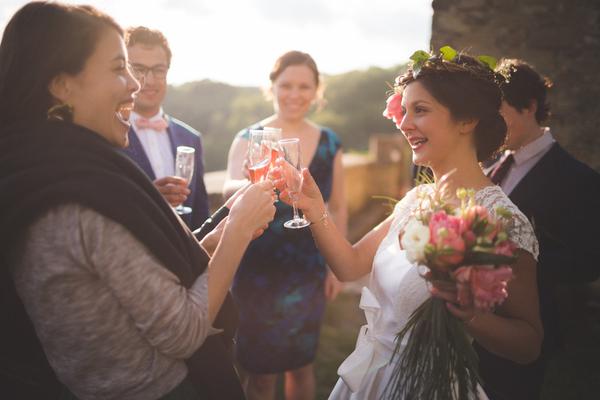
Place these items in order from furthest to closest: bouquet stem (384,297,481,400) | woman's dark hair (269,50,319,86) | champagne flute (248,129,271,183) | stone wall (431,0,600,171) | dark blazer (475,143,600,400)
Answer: stone wall (431,0,600,171) → woman's dark hair (269,50,319,86) → dark blazer (475,143,600,400) → champagne flute (248,129,271,183) → bouquet stem (384,297,481,400)

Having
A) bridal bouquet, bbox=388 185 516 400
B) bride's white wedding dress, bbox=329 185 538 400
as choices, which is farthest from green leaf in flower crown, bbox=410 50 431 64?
bridal bouquet, bbox=388 185 516 400

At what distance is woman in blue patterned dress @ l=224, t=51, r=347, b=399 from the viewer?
3547 mm

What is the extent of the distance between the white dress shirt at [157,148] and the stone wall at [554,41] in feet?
9.24

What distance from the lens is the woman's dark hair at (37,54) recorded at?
140 centimetres

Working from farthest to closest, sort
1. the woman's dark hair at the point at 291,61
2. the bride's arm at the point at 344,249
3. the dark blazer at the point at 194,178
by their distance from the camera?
the woman's dark hair at the point at 291,61 < the dark blazer at the point at 194,178 < the bride's arm at the point at 344,249

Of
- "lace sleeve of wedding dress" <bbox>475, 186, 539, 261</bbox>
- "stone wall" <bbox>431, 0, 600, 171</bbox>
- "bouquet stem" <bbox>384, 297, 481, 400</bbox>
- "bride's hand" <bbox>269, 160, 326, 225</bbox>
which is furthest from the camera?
"stone wall" <bbox>431, 0, 600, 171</bbox>

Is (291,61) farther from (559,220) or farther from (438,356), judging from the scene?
(438,356)

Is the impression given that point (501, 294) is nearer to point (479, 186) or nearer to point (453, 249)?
point (453, 249)

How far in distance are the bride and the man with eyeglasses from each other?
1.18 metres

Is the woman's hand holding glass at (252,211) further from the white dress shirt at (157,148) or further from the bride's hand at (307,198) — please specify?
the white dress shirt at (157,148)

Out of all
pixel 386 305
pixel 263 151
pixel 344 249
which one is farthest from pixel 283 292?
pixel 263 151

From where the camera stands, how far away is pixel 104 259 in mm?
1341

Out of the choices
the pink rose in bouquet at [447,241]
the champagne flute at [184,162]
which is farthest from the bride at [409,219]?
the champagne flute at [184,162]

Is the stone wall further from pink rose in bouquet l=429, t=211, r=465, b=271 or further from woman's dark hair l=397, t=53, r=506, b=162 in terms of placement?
pink rose in bouquet l=429, t=211, r=465, b=271
